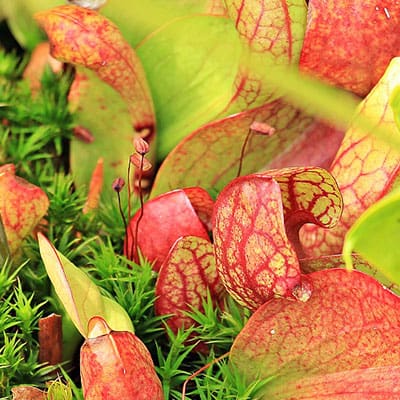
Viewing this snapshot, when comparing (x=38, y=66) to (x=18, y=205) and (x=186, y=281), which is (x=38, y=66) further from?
(x=186, y=281)

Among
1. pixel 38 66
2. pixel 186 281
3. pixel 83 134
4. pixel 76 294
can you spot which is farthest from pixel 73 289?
pixel 38 66

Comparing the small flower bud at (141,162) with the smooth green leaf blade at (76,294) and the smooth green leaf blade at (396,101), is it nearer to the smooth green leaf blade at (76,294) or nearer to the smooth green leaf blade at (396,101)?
the smooth green leaf blade at (76,294)

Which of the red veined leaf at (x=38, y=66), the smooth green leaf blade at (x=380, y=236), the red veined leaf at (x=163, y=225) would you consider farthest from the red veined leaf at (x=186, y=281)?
the red veined leaf at (x=38, y=66)

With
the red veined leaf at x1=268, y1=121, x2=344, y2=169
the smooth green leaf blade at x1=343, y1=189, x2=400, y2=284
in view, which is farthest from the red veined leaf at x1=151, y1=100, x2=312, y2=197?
the smooth green leaf blade at x1=343, y1=189, x2=400, y2=284

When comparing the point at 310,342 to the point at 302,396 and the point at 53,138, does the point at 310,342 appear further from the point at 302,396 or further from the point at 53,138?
the point at 53,138

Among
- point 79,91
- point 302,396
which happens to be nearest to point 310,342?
point 302,396

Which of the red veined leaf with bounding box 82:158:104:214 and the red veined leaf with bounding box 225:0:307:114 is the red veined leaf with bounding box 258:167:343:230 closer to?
the red veined leaf with bounding box 225:0:307:114
